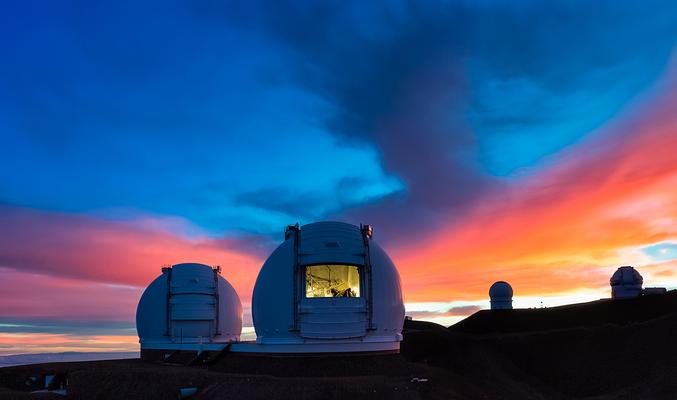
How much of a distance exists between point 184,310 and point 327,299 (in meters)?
20.5

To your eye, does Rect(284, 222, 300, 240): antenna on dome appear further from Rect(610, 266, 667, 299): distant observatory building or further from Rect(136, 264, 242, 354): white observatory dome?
Rect(610, 266, 667, 299): distant observatory building

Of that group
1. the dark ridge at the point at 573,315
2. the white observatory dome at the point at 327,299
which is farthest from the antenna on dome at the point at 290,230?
the dark ridge at the point at 573,315

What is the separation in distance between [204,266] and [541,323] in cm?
3878

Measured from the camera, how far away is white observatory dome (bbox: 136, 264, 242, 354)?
48.2 metres

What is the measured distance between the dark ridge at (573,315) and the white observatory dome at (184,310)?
30595 millimetres

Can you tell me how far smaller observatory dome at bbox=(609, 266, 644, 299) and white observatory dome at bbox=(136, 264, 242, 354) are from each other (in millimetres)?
49993

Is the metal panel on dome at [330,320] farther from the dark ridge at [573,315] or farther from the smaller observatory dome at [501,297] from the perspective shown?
the smaller observatory dome at [501,297]

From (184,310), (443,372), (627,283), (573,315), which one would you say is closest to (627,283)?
(627,283)

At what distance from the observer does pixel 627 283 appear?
65875 millimetres

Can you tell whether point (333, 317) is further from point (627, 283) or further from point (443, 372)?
point (627, 283)

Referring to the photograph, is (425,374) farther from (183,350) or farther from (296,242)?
(183,350)

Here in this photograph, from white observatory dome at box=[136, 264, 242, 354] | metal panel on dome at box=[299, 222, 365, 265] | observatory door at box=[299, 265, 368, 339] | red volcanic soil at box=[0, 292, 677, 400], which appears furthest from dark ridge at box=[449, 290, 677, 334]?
observatory door at box=[299, 265, 368, 339]

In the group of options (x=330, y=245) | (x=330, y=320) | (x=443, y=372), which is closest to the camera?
(x=443, y=372)

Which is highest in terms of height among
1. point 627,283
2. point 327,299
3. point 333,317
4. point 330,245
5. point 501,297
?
point 330,245
